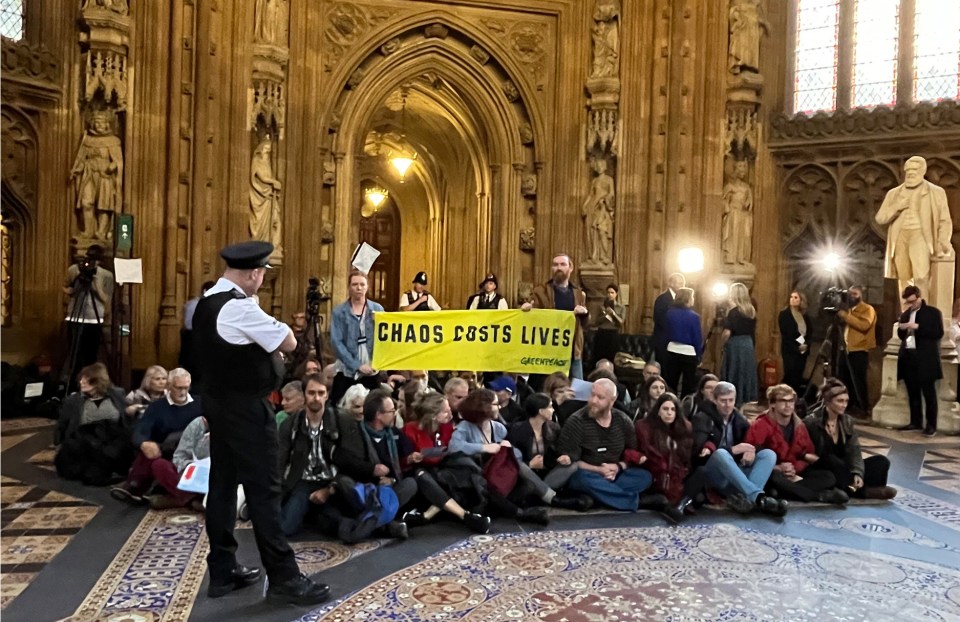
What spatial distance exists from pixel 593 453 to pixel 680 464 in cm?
66

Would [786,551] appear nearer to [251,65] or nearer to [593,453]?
[593,453]

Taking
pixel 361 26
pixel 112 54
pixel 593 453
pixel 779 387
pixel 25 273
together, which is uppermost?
pixel 361 26

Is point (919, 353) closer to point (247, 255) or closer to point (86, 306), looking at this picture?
point (247, 255)

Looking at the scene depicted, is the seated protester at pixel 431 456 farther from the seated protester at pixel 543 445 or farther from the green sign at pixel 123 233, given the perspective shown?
the green sign at pixel 123 233

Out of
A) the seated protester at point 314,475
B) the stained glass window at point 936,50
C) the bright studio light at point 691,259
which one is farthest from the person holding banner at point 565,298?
the stained glass window at point 936,50

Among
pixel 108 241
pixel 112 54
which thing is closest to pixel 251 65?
pixel 112 54

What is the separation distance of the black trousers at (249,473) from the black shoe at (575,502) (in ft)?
8.59

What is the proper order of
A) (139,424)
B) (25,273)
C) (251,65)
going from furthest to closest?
(251,65) < (25,273) < (139,424)

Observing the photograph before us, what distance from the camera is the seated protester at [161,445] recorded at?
6016 mm

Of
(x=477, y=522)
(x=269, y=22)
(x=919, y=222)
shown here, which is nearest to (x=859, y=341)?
(x=919, y=222)

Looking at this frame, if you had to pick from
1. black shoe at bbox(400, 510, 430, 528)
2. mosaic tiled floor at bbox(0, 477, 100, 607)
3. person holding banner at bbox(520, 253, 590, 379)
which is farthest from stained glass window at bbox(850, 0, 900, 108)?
mosaic tiled floor at bbox(0, 477, 100, 607)

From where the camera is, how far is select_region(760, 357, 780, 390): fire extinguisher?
13.3 meters

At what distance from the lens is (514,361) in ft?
24.7

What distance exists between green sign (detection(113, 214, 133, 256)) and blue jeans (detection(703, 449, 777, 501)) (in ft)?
25.5
